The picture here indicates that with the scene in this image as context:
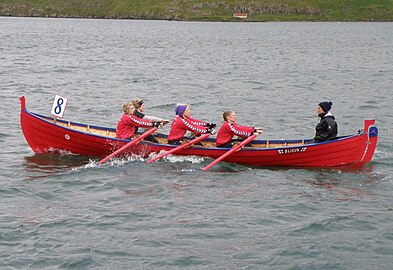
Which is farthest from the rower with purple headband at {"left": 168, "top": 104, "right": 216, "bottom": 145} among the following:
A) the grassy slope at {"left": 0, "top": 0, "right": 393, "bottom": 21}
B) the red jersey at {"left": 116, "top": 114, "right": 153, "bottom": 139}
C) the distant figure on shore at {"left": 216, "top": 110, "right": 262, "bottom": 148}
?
the grassy slope at {"left": 0, "top": 0, "right": 393, "bottom": 21}

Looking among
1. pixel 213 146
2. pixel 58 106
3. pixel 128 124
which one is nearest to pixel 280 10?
pixel 213 146

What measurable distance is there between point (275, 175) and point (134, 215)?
621 centimetres

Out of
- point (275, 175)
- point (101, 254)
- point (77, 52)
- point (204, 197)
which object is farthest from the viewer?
point (77, 52)

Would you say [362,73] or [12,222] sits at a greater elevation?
[362,73]

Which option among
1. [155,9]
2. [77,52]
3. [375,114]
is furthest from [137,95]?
[155,9]

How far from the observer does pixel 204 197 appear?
67.1ft

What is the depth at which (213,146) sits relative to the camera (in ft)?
82.7

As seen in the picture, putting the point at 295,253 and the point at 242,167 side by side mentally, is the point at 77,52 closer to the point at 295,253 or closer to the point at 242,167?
the point at 242,167

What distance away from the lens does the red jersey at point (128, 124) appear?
24500 mm

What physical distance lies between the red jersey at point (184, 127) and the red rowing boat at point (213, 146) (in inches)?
20.1

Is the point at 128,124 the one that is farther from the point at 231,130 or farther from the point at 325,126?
the point at 325,126

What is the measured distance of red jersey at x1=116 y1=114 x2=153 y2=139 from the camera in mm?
24500

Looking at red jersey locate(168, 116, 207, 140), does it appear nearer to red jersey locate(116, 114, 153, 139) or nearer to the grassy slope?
red jersey locate(116, 114, 153, 139)

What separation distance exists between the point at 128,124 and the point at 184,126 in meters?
2.11
